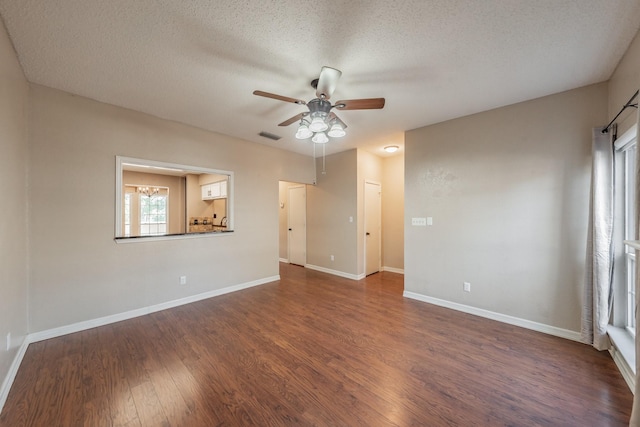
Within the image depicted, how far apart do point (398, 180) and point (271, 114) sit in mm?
3392

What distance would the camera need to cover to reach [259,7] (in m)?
1.63

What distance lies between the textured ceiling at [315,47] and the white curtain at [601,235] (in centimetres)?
79

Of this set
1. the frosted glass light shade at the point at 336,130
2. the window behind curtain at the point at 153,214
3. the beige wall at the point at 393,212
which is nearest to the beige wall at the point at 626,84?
the frosted glass light shade at the point at 336,130

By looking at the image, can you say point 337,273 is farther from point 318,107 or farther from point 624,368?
point 624,368

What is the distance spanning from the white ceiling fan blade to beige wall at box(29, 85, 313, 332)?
98.3 inches

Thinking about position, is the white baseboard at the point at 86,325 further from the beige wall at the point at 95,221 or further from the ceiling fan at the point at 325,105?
the ceiling fan at the point at 325,105

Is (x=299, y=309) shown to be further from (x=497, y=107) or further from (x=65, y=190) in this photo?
(x=497, y=107)

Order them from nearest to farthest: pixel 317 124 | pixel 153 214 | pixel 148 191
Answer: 1. pixel 317 124
2. pixel 148 191
3. pixel 153 214

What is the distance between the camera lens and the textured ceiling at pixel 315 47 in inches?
64.7

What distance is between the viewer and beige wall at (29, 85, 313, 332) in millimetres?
2602

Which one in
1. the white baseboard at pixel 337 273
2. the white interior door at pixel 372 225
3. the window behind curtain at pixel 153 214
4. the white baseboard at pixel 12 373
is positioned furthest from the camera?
the window behind curtain at pixel 153 214

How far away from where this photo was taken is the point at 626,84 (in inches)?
81.4

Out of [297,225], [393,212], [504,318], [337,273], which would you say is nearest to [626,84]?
[504,318]

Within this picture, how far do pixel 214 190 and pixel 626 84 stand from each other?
19.9 feet
